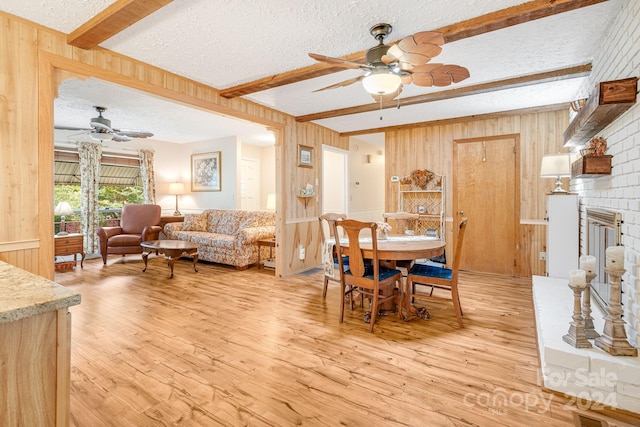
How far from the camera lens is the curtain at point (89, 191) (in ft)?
20.8

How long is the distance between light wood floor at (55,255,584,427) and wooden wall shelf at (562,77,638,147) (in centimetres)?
176

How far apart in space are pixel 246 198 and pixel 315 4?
579 centimetres

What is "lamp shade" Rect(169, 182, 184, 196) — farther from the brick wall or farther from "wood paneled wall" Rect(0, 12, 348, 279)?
the brick wall

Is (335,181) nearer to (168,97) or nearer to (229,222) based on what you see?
(229,222)

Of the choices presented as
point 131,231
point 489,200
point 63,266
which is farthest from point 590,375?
point 131,231

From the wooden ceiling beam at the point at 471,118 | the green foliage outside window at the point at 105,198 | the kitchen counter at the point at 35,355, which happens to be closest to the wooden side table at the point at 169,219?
the green foliage outside window at the point at 105,198

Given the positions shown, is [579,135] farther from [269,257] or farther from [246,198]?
[246,198]

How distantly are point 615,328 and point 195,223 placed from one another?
6.34 meters

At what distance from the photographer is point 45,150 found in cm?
242

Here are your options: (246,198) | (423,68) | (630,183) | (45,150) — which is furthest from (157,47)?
(246,198)

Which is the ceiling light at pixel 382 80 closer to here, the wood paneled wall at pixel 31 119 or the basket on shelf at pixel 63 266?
the wood paneled wall at pixel 31 119

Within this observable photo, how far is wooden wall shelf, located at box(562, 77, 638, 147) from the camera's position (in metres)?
1.93

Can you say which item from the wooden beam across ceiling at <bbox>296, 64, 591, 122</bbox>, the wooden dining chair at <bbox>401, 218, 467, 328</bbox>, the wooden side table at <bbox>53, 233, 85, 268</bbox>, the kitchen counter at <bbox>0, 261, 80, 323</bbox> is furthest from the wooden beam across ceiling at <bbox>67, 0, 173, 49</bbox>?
the wooden side table at <bbox>53, 233, 85, 268</bbox>

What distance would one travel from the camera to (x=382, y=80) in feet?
7.47
